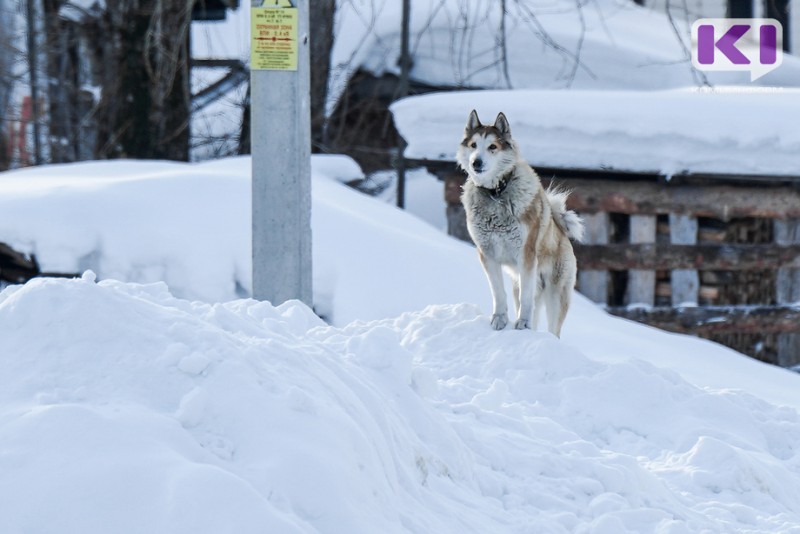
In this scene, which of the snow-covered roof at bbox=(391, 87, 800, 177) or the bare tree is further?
the bare tree

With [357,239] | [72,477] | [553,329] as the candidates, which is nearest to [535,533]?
[72,477]

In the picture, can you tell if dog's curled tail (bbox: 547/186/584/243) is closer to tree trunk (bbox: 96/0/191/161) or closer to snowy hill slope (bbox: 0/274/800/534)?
snowy hill slope (bbox: 0/274/800/534)

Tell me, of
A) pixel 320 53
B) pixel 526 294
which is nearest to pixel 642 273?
pixel 526 294

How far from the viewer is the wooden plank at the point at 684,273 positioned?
32.1 feet

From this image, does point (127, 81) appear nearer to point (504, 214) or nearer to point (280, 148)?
point (280, 148)

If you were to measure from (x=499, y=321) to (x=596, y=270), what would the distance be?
10.4 feet

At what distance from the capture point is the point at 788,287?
9.95m

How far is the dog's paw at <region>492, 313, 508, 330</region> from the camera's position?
6883 millimetres

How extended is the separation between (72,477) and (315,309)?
201 inches

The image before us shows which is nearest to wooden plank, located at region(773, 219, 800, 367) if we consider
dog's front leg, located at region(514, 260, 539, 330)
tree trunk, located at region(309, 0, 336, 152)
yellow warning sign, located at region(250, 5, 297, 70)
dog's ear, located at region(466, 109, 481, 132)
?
dog's front leg, located at region(514, 260, 539, 330)

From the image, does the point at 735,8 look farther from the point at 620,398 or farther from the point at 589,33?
the point at 620,398

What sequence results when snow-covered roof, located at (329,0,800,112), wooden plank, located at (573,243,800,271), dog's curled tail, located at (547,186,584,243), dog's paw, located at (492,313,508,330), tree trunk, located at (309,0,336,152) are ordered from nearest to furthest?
dog's paw, located at (492,313,508,330) < dog's curled tail, located at (547,186,584,243) < wooden plank, located at (573,243,800,271) < tree trunk, located at (309,0,336,152) < snow-covered roof, located at (329,0,800,112)

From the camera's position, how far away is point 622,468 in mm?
4711

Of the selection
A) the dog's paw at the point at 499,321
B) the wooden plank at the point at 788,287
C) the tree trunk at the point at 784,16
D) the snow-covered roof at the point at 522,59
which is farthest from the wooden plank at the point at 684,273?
the tree trunk at the point at 784,16
